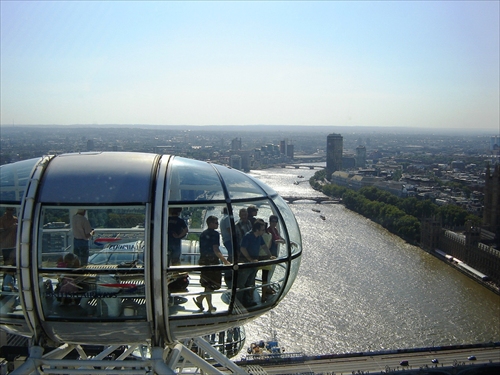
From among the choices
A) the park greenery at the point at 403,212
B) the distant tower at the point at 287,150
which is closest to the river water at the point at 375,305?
the park greenery at the point at 403,212

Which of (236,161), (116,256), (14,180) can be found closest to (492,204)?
(116,256)

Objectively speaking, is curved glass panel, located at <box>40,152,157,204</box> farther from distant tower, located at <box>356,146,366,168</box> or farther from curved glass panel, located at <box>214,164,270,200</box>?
distant tower, located at <box>356,146,366,168</box>

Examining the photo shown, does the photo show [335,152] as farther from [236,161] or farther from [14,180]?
[14,180]

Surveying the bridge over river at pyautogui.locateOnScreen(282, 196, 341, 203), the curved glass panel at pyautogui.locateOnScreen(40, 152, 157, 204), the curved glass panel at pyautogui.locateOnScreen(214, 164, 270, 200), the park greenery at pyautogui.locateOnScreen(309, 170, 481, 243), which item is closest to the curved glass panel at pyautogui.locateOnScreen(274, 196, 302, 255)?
the curved glass panel at pyautogui.locateOnScreen(214, 164, 270, 200)

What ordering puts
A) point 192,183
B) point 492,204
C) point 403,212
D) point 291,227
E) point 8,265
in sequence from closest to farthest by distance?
point 8,265 < point 192,183 < point 291,227 < point 492,204 < point 403,212

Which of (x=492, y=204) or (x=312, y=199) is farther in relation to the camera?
(x=312, y=199)

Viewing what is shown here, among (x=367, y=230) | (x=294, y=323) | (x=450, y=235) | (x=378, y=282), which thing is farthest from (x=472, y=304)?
(x=367, y=230)

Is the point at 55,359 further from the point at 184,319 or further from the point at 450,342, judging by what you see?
the point at 450,342
